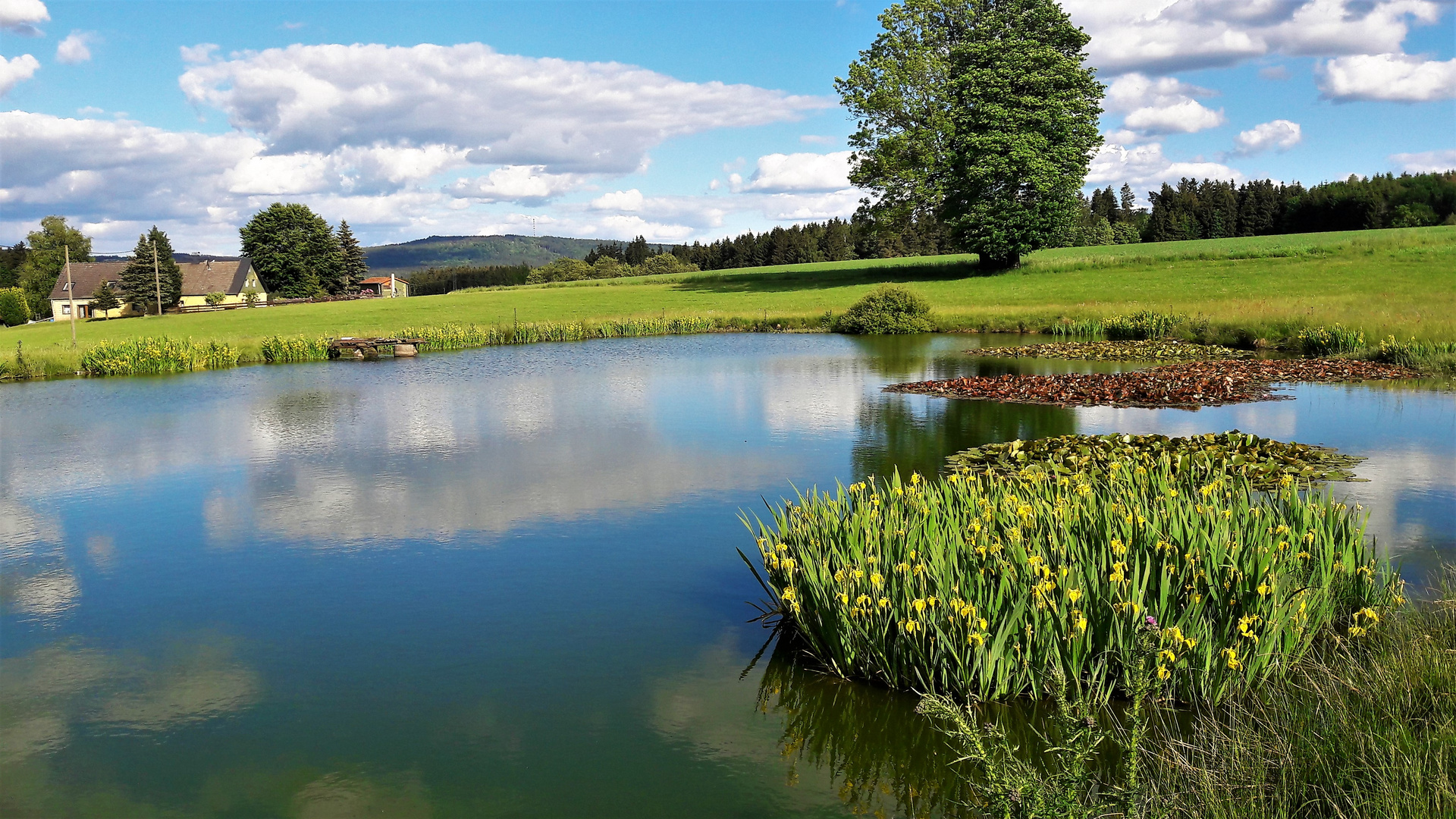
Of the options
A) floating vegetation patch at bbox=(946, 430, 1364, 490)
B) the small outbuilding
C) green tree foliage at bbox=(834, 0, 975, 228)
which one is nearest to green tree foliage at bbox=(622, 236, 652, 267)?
the small outbuilding

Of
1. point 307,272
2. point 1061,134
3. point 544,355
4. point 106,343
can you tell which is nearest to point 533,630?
point 544,355

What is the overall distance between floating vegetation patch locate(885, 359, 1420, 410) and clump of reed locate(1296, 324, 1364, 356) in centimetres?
124

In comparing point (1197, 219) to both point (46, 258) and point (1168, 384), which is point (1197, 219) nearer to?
point (1168, 384)

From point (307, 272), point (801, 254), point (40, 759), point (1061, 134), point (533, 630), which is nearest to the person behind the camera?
point (40, 759)

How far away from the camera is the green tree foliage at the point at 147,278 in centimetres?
7300

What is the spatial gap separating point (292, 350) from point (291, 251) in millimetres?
64507

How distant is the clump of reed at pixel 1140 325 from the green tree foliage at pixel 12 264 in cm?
12180

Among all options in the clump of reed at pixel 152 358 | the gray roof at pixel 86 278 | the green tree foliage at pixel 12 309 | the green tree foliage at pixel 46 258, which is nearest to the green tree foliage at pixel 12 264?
the green tree foliage at pixel 46 258

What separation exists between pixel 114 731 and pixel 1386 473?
1361 centimetres

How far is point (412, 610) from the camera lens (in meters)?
8.05

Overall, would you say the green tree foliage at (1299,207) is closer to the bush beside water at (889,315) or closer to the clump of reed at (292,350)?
the bush beside water at (889,315)

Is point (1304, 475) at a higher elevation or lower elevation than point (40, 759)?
higher

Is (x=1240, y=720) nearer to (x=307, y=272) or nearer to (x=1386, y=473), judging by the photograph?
(x=1386, y=473)

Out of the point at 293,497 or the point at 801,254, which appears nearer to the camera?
the point at 293,497
